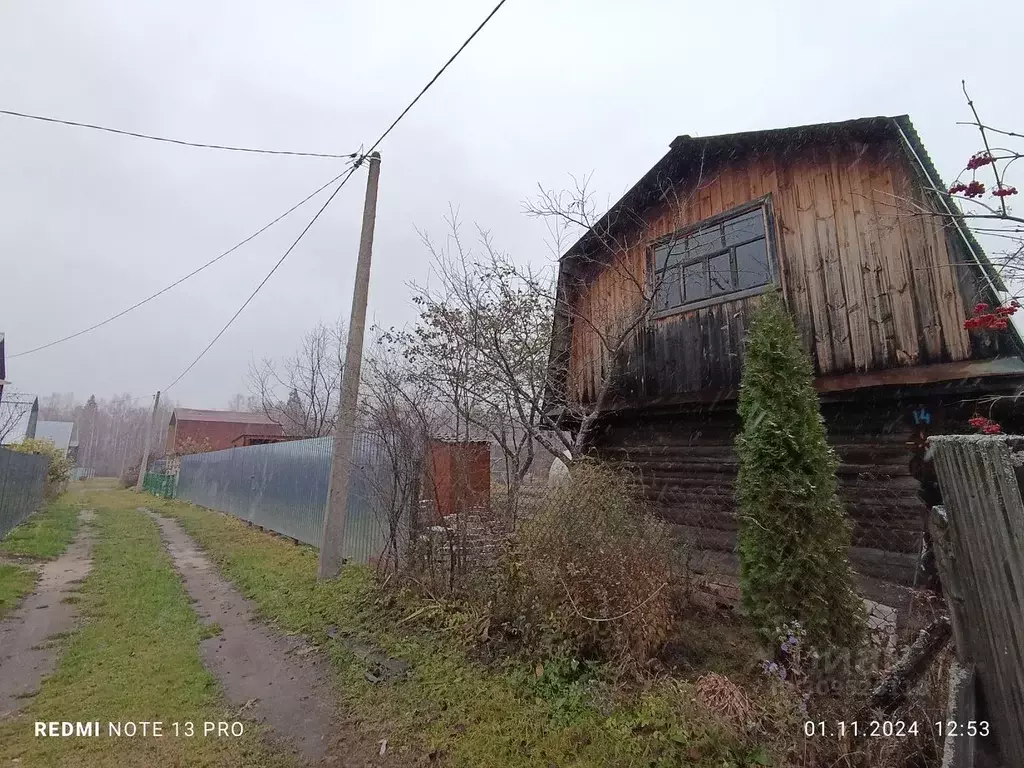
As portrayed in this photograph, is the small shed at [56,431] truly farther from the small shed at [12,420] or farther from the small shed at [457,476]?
the small shed at [457,476]

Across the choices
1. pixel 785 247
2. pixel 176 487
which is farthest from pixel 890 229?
pixel 176 487

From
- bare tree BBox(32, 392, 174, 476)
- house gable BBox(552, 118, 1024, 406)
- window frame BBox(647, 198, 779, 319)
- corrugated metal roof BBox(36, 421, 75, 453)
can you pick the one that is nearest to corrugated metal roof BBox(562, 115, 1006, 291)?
house gable BBox(552, 118, 1024, 406)

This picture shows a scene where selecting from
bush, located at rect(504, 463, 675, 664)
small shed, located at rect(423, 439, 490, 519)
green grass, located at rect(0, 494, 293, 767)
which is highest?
small shed, located at rect(423, 439, 490, 519)

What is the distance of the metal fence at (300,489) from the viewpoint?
25.6ft

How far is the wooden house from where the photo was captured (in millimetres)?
5285

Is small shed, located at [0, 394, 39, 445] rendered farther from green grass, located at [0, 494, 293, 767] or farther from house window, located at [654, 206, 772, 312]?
house window, located at [654, 206, 772, 312]

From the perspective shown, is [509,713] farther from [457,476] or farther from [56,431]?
[56,431]

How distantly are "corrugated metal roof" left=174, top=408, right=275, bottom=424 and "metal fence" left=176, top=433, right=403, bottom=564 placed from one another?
34582 millimetres

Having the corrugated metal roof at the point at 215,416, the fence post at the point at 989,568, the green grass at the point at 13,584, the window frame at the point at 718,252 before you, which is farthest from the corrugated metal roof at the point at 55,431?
the fence post at the point at 989,568

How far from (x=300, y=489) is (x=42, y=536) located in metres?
6.72

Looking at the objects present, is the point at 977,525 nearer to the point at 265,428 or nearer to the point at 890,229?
the point at 890,229

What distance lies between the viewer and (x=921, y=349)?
5.29 metres

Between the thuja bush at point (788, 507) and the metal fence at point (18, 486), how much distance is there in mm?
15144

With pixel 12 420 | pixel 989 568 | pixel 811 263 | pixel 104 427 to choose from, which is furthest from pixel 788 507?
pixel 104 427
